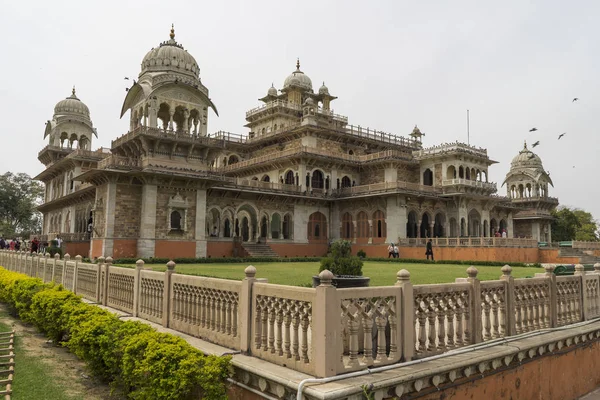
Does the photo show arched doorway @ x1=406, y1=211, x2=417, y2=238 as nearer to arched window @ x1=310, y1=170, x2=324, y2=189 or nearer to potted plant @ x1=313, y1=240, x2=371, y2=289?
arched window @ x1=310, y1=170, x2=324, y2=189

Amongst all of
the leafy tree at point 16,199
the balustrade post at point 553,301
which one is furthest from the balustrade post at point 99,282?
the leafy tree at point 16,199

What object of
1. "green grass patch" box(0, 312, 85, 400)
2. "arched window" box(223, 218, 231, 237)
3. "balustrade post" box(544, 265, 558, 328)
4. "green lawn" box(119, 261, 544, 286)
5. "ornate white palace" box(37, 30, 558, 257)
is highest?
"ornate white palace" box(37, 30, 558, 257)

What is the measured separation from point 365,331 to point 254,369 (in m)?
1.20

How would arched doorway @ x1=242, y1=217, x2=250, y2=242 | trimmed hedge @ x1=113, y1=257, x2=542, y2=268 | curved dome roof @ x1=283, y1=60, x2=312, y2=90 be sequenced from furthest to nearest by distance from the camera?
1. curved dome roof @ x1=283, y1=60, x2=312, y2=90
2. arched doorway @ x1=242, y1=217, x2=250, y2=242
3. trimmed hedge @ x1=113, y1=257, x2=542, y2=268

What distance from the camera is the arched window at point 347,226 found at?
3478 centimetres

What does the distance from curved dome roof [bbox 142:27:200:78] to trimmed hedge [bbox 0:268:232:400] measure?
21482 mm

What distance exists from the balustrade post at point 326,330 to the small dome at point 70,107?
4263 cm

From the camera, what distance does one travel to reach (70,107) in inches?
1604

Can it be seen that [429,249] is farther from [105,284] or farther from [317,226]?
[105,284]

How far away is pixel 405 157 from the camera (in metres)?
35.2

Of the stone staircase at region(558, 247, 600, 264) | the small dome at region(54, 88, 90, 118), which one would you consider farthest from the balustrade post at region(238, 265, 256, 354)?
the small dome at region(54, 88, 90, 118)

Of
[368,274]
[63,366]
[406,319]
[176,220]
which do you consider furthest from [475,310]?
[176,220]

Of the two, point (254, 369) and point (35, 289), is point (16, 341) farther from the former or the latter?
point (254, 369)

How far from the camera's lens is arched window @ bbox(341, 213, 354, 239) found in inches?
1369
